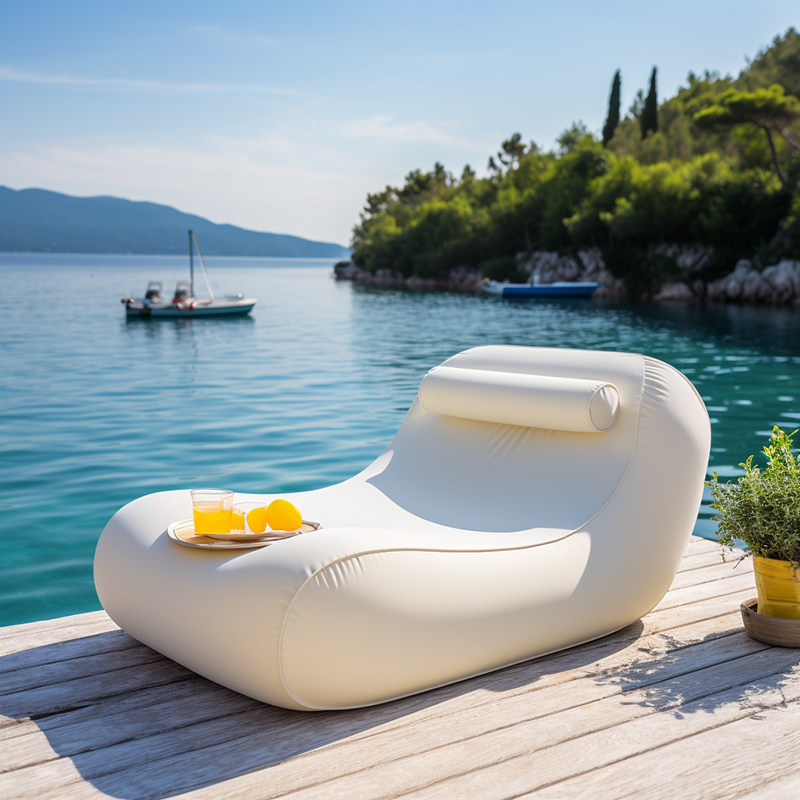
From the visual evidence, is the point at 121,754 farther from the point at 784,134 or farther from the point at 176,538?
the point at 784,134

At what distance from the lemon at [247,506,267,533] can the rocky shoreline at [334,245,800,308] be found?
94.5 feet

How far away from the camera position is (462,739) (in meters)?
1.70

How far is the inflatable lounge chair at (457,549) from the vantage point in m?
1.69

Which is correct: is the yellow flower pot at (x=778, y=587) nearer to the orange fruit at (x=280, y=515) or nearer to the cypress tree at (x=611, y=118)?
the orange fruit at (x=280, y=515)

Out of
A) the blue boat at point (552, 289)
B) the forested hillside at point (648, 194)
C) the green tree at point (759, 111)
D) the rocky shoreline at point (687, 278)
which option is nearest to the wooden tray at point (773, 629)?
the rocky shoreline at point (687, 278)

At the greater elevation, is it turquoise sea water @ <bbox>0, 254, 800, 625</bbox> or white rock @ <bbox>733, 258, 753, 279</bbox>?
white rock @ <bbox>733, 258, 753, 279</bbox>

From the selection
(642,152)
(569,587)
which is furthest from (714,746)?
(642,152)

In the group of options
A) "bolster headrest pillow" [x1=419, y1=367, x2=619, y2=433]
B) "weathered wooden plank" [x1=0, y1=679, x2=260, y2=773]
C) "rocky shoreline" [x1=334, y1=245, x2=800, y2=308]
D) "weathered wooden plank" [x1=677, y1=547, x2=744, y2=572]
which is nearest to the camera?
"weathered wooden plank" [x1=0, y1=679, x2=260, y2=773]

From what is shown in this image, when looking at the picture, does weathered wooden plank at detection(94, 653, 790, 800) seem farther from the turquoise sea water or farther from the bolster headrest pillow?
the turquoise sea water

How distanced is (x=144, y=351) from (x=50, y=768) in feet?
48.9

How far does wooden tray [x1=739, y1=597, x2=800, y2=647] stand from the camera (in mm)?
2182

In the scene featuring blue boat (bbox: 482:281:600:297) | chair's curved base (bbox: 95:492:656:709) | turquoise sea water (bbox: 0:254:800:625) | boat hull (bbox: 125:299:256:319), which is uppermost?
blue boat (bbox: 482:281:600:297)

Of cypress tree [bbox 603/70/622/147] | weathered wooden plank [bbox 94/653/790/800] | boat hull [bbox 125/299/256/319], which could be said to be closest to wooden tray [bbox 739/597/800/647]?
weathered wooden plank [bbox 94/653/790/800]

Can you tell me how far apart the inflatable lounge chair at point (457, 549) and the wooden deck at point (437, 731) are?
91 millimetres
